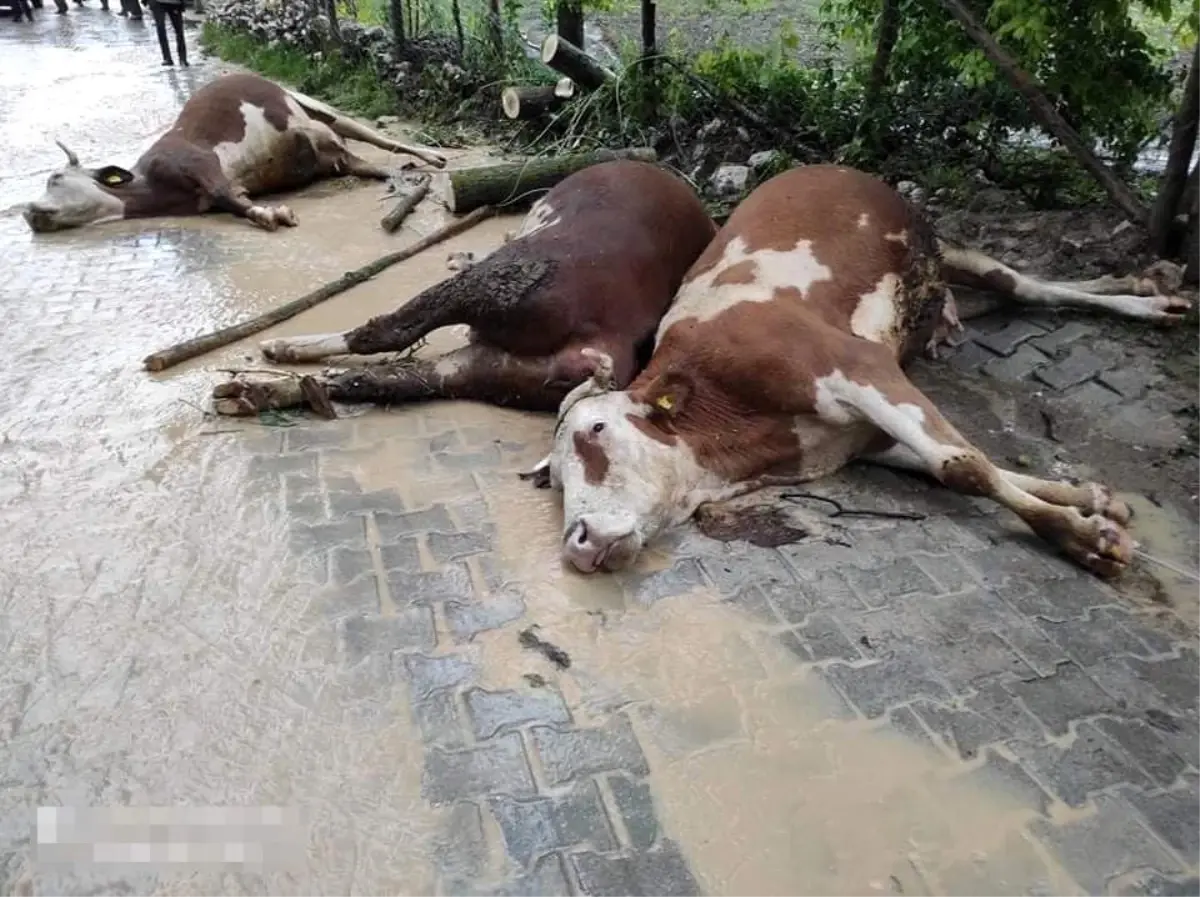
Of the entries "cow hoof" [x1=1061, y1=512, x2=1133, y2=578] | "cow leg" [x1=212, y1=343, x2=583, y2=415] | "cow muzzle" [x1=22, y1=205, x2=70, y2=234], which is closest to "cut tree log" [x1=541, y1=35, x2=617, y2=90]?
"cow muzzle" [x1=22, y1=205, x2=70, y2=234]

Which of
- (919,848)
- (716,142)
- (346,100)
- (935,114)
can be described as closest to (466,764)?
(919,848)

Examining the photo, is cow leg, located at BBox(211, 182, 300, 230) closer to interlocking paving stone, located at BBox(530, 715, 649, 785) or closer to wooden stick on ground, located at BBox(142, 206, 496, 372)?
wooden stick on ground, located at BBox(142, 206, 496, 372)

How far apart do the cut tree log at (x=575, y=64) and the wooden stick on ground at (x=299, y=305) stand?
1.92 m

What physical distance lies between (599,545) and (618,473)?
1.13 ft

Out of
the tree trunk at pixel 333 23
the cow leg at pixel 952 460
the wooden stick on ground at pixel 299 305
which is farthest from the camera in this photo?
the tree trunk at pixel 333 23

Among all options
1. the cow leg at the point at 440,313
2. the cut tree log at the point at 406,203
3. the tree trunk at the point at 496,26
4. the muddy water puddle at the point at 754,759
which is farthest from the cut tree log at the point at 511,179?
the muddy water puddle at the point at 754,759

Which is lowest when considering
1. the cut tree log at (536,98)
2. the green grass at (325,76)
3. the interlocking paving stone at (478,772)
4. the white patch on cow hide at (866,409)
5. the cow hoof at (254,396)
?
the green grass at (325,76)

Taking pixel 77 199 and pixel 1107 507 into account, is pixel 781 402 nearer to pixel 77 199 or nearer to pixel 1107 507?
pixel 1107 507

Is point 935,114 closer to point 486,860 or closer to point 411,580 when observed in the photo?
point 411,580

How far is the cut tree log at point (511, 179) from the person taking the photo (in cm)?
738

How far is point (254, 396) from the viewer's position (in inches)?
179

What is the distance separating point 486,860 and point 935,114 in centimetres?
605

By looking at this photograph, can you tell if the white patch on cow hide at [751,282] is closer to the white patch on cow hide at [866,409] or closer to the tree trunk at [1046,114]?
the white patch on cow hide at [866,409]

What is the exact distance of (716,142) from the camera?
8.01 m
